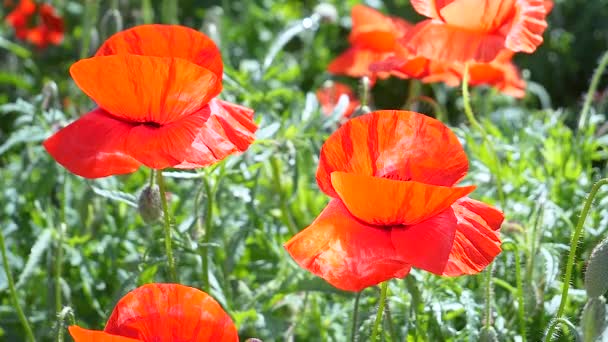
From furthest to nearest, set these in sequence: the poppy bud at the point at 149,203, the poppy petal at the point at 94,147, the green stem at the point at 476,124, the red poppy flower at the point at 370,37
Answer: the red poppy flower at the point at 370,37
the green stem at the point at 476,124
the poppy bud at the point at 149,203
the poppy petal at the point at 94,147

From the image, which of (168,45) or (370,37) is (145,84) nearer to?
(168,45)

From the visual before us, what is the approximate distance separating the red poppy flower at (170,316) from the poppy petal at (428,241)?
0.19 metres

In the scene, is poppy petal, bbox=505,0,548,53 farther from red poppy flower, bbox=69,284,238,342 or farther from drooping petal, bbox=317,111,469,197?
red poppy flower, bbox=69,284,238,342

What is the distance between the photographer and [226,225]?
5.83ft

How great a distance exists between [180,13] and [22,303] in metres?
1.65

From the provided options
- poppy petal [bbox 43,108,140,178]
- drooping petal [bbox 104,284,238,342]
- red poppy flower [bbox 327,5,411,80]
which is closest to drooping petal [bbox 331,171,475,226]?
drooping petal [bbox 104,284,238,342]

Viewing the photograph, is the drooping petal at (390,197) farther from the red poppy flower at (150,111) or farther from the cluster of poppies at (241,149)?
the red poppy flower at (150,111)

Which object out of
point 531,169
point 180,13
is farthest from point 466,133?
point 180,13

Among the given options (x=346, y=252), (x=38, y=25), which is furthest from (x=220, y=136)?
(x=38, y=25)

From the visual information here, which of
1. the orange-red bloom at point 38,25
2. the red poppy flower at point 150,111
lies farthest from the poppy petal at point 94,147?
the orange-red bloom at point 38,25

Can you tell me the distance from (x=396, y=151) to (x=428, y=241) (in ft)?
0.38

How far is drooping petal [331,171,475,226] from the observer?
1.08 metres

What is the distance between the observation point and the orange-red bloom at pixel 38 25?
111 inches

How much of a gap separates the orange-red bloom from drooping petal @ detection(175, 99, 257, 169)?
5.23 feet
